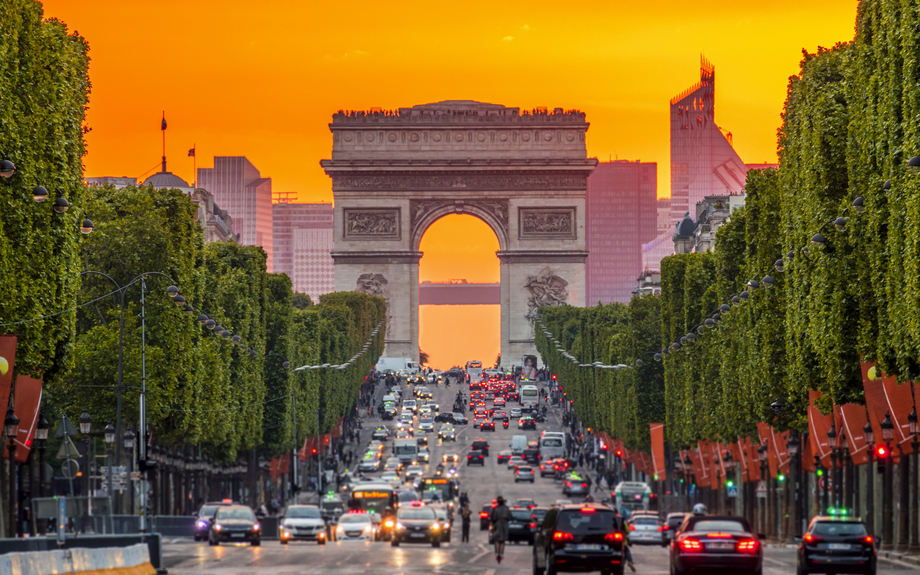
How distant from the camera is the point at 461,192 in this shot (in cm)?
16900

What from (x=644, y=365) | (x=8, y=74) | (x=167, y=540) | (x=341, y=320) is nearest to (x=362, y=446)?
(x=341, y=320)

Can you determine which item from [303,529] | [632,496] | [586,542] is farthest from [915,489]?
[632,496]

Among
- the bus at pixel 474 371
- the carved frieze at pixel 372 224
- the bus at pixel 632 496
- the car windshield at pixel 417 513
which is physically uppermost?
the carved frieze at pixel 372 224

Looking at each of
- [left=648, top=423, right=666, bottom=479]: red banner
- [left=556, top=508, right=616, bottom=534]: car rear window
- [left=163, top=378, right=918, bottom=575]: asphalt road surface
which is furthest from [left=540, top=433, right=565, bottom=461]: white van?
[left=556, top=508, right=616, bottom=534]: car rear window

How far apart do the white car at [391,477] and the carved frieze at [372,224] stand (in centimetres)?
7126

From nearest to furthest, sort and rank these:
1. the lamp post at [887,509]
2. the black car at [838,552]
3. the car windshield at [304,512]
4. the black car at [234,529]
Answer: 1. the black car at [838,552]
2. the lamp post at [887,509]
3. the black car at [234,529]
4. the car windshield at [304,512]

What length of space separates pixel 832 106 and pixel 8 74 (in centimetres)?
2203

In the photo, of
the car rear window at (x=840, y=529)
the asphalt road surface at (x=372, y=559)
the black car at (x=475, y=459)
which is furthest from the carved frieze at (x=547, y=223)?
the car rear window at (x=840, y=529)

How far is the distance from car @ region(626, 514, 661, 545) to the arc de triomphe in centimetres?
10919

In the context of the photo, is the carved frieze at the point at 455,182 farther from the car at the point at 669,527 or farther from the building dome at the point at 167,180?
the car at the point at 669,527

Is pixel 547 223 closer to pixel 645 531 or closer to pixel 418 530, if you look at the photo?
pixel 645 531

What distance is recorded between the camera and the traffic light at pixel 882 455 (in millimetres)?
45400

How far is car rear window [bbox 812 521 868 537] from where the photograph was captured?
32594mm

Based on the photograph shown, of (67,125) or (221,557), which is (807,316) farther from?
(67,125)
